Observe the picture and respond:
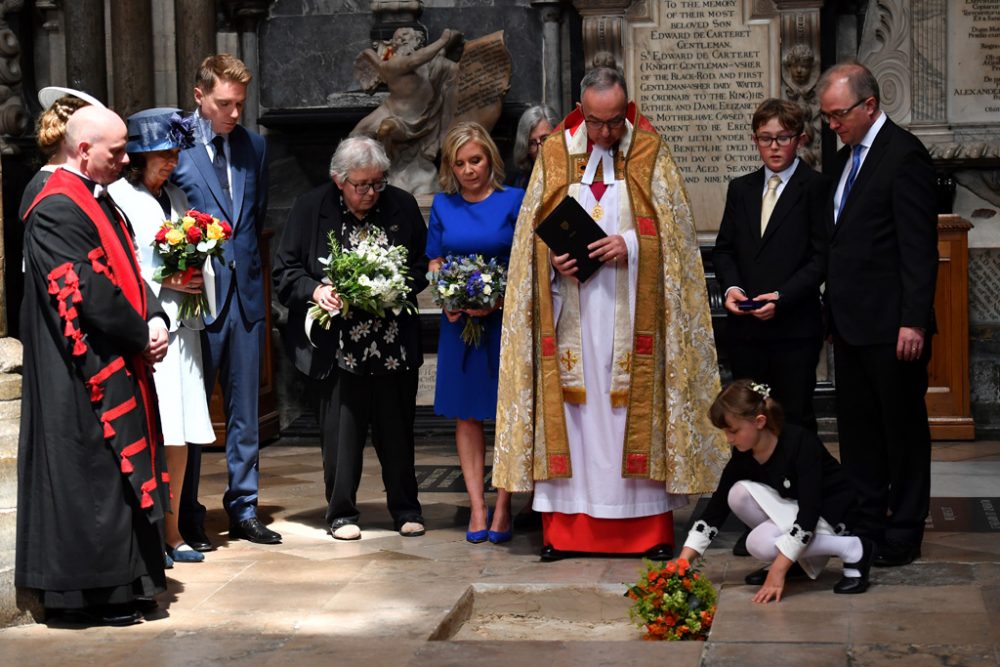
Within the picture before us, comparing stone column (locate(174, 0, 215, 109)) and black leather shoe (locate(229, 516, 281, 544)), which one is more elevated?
stone column (locate(174, 0, 215, 109))

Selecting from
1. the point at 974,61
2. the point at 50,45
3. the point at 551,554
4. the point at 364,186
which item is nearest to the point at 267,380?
the point at 50,45

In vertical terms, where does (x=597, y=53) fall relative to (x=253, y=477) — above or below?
above

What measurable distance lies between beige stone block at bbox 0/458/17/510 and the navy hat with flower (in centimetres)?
136

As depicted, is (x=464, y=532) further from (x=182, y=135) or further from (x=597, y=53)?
(x=597, y=53)

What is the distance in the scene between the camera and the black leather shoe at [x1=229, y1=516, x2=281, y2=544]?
6.52 meters

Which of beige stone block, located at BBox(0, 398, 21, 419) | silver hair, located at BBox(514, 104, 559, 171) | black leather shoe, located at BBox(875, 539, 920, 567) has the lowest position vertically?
black leather shoe, located at BBox(875, 539, 920, 567)

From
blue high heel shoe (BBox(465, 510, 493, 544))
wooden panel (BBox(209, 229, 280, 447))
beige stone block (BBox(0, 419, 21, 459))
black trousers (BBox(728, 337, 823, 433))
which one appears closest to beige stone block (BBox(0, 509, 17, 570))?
beige stone block (BBox(0, 419, 21, 459))

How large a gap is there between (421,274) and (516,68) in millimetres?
3689

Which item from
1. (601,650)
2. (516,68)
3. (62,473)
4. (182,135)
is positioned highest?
(516,68)

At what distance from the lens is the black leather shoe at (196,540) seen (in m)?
6.37

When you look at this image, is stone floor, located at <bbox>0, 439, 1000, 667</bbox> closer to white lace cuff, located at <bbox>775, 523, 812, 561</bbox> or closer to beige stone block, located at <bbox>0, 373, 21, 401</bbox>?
white lace cuff, located at <bbox>775, 523, 812, 561</bbox>

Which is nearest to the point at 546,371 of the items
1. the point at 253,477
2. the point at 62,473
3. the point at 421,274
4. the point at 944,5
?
the point at 421,274

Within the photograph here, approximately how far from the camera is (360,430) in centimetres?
661

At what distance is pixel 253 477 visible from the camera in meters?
6.63
